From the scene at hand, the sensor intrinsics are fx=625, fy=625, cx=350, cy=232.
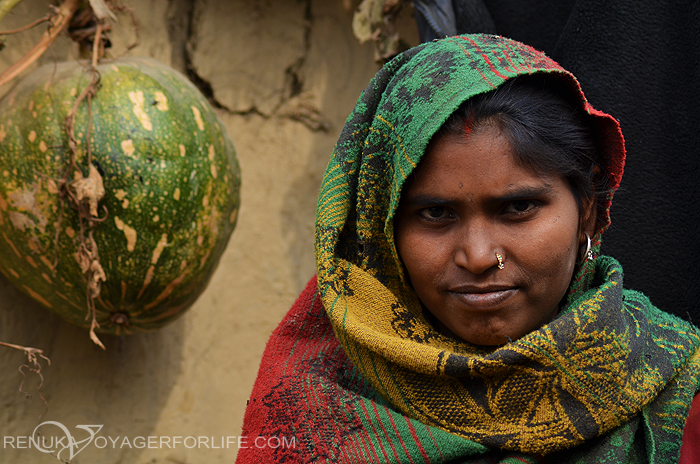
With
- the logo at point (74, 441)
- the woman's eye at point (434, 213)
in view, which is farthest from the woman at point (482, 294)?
the logo at point (74, 441)

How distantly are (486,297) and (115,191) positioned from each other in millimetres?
1025

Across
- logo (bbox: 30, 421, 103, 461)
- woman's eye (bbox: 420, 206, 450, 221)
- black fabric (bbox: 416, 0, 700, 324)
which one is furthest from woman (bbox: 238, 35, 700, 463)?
logo (bbox: 30, 421, 103, 461)

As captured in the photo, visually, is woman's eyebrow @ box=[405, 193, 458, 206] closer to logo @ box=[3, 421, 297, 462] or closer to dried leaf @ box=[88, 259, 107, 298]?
dried leaf @ box=[88, 259, 107, 298]

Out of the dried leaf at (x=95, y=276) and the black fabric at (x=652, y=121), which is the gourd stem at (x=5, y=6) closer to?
the dried leaf at (x=95, y=276)

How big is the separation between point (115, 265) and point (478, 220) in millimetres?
1033

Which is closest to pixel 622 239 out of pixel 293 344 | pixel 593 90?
pixel 593 90

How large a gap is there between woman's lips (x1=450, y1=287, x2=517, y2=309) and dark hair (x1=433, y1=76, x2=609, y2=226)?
24cm

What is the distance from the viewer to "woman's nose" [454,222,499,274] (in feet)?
3.76

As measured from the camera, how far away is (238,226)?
252 cm

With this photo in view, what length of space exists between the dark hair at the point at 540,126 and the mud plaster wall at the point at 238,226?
1.45 metres

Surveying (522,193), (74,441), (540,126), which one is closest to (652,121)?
(540,126)

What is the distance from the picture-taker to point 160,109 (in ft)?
5.75

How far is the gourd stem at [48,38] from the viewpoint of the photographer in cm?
172

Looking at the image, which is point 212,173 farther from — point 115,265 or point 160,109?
point 115,265
